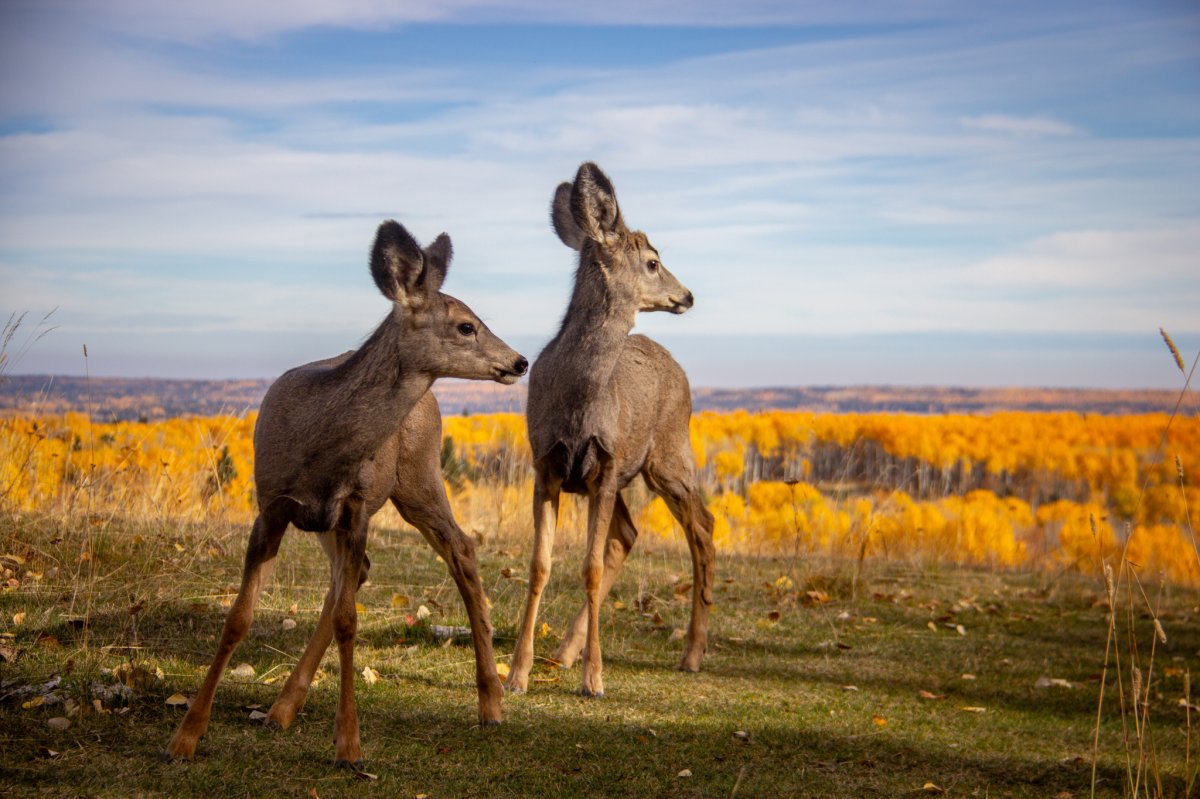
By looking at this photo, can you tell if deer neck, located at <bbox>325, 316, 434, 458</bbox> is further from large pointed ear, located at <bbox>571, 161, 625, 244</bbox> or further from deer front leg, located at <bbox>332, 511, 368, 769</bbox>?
large pointed ear, located at <bbox>571, 161, 625, 244</bbox>

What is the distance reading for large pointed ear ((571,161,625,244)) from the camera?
8211 mm

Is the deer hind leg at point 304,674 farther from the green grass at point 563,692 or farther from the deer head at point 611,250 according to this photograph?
the deer head at point 611,250

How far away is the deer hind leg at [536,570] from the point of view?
307 inches

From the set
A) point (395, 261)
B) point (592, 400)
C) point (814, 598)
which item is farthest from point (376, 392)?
point (814, 598)

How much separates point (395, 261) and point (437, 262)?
0.40 metres

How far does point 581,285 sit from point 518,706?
3.17 metres

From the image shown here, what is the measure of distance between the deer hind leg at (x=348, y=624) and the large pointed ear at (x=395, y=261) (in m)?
1.21

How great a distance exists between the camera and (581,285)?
8.38 m

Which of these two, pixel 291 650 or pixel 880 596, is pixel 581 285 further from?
pixel 880 596

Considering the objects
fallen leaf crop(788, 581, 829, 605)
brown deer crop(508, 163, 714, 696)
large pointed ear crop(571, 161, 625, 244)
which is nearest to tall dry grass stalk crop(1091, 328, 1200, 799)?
fallen leaf crop(788, 581, 829, 605)

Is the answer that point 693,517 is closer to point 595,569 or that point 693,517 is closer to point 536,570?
point 595,569

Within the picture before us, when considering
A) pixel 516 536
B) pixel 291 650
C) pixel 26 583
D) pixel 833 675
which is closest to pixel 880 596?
pixel 833 675

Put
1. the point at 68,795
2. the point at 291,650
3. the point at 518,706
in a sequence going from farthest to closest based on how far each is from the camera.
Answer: the point at 291,650
the point at 518,706
the point at 68,795

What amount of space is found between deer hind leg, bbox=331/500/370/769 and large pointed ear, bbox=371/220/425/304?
121 centimetres
